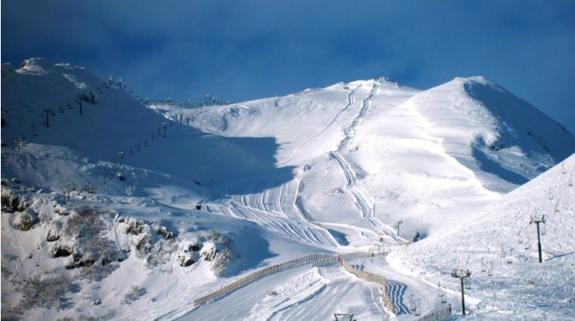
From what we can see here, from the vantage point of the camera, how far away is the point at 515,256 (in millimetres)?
38688

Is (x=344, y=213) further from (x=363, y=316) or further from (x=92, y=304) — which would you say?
(x=363, y=316)

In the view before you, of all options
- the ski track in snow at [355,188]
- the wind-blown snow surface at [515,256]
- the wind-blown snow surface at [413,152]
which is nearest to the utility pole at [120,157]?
the wind-blown snow surface at [413,152]

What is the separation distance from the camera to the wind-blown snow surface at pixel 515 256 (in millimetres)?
29406

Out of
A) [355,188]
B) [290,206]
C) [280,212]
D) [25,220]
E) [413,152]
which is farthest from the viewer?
[413,152]

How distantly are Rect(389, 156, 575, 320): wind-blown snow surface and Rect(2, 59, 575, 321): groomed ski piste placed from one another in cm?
17

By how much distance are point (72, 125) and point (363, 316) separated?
80.0m

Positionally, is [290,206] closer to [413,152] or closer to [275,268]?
[413,152]

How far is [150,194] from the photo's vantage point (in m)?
73.9

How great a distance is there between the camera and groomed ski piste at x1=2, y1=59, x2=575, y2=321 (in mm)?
36159

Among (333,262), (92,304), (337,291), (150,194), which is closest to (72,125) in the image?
(150,194)

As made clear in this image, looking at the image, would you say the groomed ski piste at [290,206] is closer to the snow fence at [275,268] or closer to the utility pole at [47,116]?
the snow fence at [275,268]

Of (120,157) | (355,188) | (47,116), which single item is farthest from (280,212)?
(47,116)

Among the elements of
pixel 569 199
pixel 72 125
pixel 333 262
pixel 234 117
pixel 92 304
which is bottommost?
pixel 92 304

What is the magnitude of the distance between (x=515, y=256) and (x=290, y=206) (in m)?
43.5
